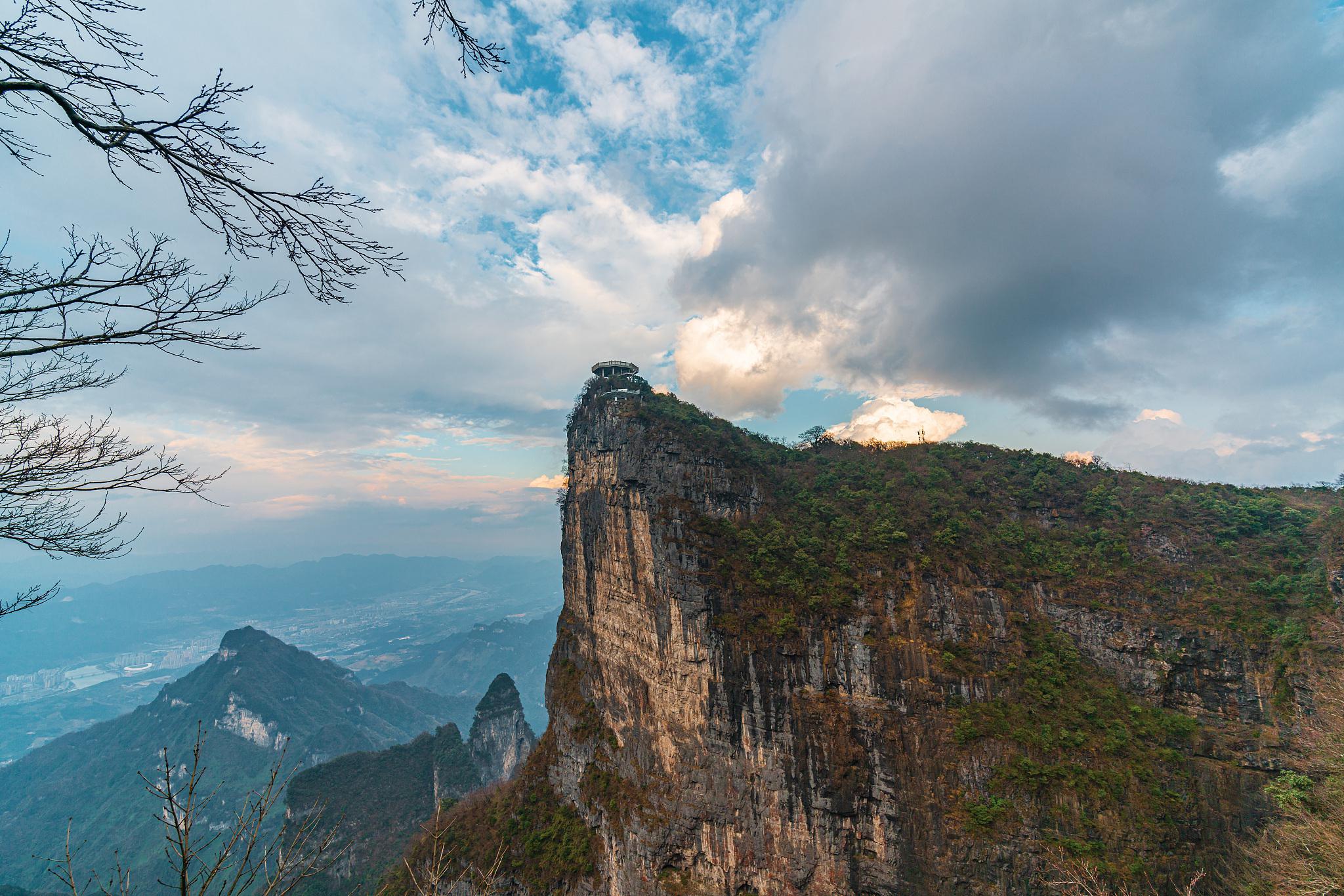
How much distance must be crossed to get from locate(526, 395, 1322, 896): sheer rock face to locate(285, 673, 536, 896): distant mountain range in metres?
35.8

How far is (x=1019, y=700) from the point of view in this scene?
23.3m

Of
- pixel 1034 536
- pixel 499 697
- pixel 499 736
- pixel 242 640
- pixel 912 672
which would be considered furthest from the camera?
pixel 242 640

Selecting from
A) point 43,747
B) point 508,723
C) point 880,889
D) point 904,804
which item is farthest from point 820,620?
point 43,747

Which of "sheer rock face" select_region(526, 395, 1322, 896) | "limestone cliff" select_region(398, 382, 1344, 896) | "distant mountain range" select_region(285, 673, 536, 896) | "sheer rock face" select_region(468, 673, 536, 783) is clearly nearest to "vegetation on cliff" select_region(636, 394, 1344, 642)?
"limestone cliff" select_region(398, 382, 1344, 896)

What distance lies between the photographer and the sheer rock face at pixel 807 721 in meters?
21.6

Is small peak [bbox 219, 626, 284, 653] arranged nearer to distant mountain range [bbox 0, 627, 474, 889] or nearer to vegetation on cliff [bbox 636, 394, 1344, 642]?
distant mountain range [bbox 0, 627, 474, 889]

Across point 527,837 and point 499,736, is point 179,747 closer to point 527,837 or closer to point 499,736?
point 499,736

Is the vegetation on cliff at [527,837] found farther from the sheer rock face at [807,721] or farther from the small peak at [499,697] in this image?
the small peak at [499,697]

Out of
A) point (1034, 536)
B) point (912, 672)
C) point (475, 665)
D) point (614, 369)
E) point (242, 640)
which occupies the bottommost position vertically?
point (475, 665)

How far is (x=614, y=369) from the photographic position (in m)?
39.2

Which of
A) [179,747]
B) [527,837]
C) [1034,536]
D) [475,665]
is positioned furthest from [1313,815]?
[475,665]

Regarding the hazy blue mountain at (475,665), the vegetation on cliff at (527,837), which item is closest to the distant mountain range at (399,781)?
the vegetation on cliff at (527,837)

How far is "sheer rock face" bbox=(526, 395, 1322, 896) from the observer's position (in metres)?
21.6

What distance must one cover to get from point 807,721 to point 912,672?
19.1 ft
